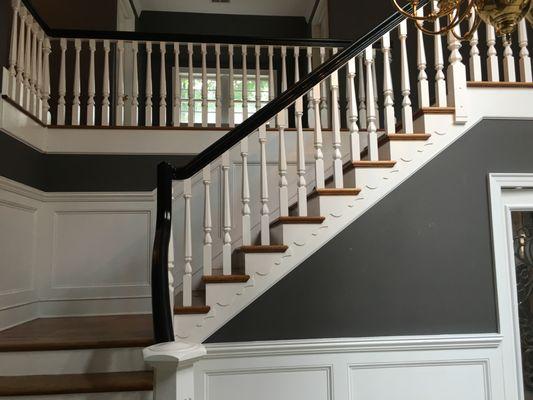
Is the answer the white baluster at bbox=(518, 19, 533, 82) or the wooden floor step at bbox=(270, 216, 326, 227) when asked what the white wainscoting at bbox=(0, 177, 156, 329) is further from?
the white baluster at bbox=(518, 19, 533, 82)

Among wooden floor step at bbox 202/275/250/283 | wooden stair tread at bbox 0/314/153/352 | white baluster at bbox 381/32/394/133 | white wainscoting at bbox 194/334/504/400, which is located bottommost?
white wainscoting at bbox 194/334/504/400

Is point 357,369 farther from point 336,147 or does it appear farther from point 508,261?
point 336,147

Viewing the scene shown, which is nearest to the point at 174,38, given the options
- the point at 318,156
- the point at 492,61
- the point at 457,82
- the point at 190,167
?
the point at 190,167

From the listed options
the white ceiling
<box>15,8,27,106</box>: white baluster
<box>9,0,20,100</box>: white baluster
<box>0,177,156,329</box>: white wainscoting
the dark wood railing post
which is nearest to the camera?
the dark wood railing post

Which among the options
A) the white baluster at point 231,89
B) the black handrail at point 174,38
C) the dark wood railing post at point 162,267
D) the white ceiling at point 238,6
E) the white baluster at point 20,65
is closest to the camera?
the dark wood railing post at point 162,267

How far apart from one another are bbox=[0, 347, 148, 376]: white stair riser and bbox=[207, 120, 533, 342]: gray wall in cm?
61

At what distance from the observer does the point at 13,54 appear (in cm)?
281

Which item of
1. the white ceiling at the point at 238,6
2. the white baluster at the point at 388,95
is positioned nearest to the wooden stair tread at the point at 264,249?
the white baluster at the point at 388,95

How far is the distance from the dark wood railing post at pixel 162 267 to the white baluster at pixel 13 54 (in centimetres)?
147

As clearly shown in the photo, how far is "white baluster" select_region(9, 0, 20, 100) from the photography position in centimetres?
278

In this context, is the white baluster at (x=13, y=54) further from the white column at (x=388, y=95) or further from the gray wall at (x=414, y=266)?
the white column at (x=388, y=95)

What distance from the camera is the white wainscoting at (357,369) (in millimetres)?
2191

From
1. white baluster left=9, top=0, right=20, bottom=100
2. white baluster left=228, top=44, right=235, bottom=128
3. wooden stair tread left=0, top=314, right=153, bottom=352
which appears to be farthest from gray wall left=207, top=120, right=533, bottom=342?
white baluster left=9, top=0, right=20, bottom=100

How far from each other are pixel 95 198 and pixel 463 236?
2.75m
